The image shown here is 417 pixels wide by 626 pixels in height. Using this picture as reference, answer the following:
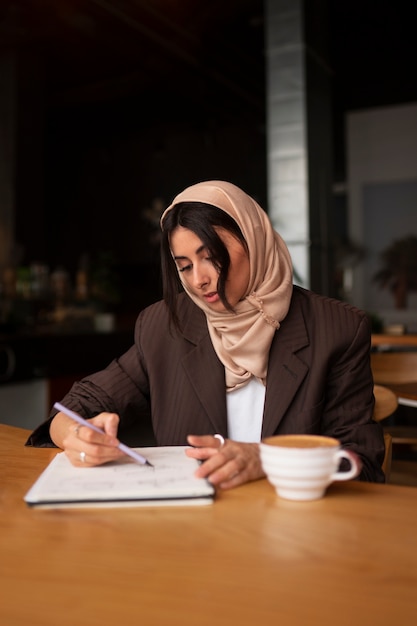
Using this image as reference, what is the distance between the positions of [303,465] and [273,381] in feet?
1.70

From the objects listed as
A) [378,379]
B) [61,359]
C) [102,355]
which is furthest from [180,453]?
[102,355]

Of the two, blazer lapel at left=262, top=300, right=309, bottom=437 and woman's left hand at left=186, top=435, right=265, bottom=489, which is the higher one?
blazer lapel at left=262, top=300, right=309, bottom=437

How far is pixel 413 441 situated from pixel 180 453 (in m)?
1.63

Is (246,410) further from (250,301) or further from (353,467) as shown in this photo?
(353,467)

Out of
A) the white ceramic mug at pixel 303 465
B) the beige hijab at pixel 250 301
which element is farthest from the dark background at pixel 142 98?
the white ceramic mug at pixel 303 465

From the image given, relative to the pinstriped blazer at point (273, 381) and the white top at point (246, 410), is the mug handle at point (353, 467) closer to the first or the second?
the pinstriped blazer at point (273, 381)

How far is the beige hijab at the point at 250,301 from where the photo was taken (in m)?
1.45

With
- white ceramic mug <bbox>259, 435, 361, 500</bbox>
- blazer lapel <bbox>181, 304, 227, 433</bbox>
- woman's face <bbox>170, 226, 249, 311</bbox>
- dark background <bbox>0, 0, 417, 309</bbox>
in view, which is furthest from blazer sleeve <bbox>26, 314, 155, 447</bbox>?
dark background <bbox>0, 0, 417, 309</bbox>

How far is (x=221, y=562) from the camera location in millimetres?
766

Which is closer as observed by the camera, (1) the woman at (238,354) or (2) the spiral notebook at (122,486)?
(2) the spiral notebook at (122,486)

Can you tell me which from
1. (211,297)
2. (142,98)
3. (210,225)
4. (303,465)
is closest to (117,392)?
(211,297)

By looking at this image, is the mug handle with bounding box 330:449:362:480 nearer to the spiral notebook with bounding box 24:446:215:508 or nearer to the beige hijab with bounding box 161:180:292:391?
the spiral notebook with bounding box 24:446:215:508

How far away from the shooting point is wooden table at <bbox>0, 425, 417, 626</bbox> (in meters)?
0.66

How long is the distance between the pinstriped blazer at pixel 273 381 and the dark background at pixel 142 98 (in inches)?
122
